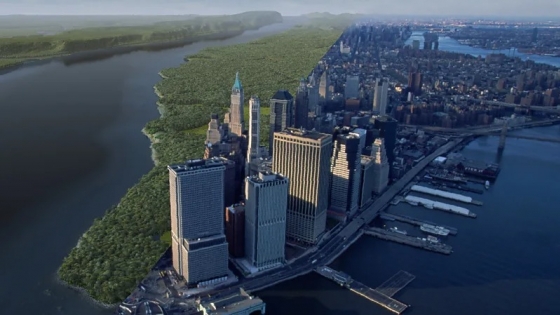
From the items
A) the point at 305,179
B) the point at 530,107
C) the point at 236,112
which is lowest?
the point at 530,107

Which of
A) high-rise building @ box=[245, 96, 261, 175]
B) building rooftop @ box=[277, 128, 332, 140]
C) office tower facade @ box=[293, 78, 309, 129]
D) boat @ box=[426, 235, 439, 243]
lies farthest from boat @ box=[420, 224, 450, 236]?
office tower facade @ box=[293, 78, 309, 129]

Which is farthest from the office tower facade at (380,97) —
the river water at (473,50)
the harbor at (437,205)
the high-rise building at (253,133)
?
the river water at (473,50)

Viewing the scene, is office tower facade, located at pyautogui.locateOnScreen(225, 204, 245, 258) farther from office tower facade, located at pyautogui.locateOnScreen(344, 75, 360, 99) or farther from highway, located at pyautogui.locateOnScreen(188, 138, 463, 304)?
office tower facade, located at pyautogui.locateOnScreen(344, 75, 360, 99)

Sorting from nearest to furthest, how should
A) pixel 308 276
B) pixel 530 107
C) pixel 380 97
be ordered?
1. pixel 308 276
2. pixel 380 97
3. pixel 530 107

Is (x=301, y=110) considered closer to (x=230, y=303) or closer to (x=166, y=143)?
(x=166, y=143)

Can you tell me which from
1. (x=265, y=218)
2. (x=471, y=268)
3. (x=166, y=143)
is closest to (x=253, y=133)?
(x=265, y=218)

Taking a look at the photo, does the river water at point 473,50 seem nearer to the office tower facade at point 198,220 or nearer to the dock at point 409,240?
the dock at point 409,240
